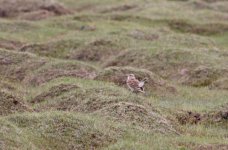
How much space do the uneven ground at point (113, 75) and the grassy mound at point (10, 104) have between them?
0.10 ft

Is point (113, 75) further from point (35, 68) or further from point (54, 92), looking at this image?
point (35, 68)

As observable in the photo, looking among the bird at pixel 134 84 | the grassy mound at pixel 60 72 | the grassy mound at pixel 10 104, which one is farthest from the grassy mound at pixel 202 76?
the grassy mound at pixel 10 104

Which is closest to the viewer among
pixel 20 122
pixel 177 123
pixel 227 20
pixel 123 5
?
pixel 20 122

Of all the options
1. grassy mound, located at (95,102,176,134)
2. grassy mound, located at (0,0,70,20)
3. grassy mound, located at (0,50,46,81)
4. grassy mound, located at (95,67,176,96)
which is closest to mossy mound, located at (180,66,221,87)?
grassy mound, located at (95,67,176,96)

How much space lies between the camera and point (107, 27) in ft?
138

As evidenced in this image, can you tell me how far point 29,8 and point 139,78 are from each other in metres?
23.6

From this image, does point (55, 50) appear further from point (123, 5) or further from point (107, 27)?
point (123, 5)

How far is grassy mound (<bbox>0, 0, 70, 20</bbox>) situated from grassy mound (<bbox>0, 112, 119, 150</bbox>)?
1191 inches

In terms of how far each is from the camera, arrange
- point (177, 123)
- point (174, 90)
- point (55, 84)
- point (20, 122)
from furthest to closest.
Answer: point (174, 90), point (55, 84), point (177, 123), point (20, 122)

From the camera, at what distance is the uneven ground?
17547 millimetres

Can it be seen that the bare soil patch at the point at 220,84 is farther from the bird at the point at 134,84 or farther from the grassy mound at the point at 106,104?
the grassy mound at the point at 106,104

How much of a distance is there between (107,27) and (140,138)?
991 inches

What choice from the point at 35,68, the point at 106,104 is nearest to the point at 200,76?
the point at 35,68

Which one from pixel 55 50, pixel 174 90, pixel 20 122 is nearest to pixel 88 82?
pixel 174 90
